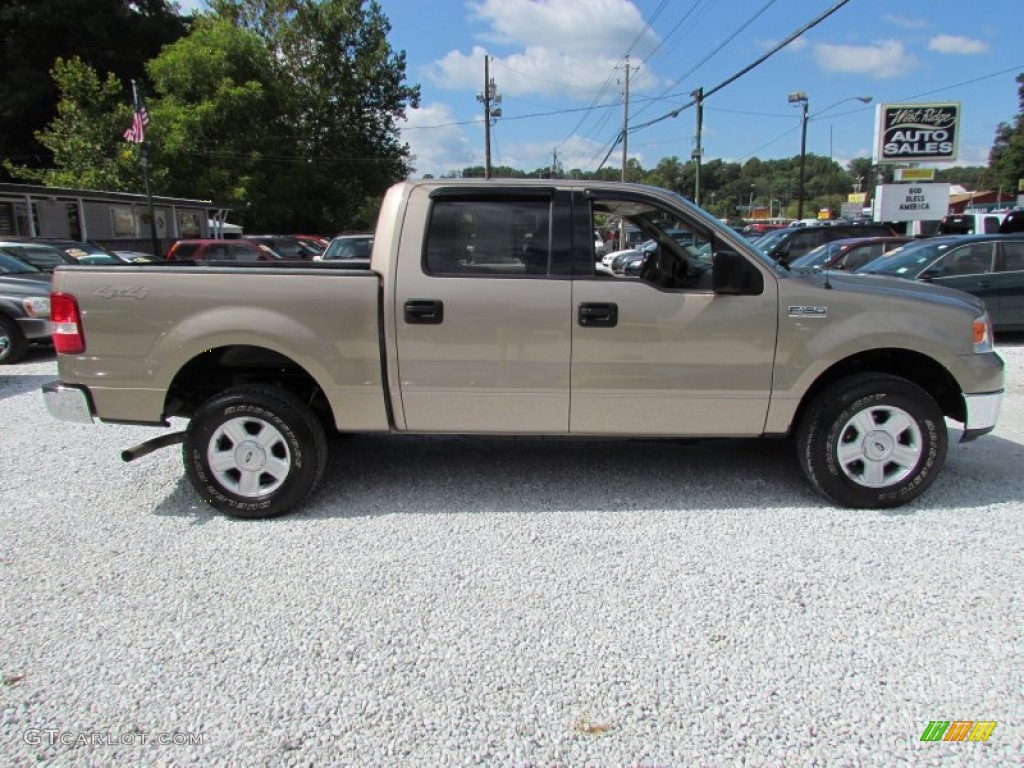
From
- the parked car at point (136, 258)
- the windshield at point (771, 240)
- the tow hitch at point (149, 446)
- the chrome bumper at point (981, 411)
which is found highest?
the windshield at point (771, 240)

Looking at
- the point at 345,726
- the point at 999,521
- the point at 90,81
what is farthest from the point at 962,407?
the point at 90,81

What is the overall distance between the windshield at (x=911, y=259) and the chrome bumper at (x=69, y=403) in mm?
9515

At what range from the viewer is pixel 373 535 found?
3.59 m

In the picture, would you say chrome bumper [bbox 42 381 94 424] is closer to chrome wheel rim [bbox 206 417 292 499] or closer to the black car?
chrome wheel rim [bbox 206 417 292 499]

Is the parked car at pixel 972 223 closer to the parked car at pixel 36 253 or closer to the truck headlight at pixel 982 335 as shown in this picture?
the truck headlight at pixel 982 335

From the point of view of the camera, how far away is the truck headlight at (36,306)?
8.73 m

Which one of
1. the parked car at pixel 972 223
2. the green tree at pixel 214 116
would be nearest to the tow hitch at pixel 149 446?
the parked car at pixel 972 223

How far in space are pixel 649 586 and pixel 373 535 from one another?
149 centimetres

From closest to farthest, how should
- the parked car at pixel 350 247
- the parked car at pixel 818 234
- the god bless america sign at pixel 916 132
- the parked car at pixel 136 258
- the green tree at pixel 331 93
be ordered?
the parked car at pixel 350 247 → the parked car at pixel 136 258 → the parked car at pixel 818 234 → the god bless america sign at pixel 916 132 → the green tree at pixel 331 93

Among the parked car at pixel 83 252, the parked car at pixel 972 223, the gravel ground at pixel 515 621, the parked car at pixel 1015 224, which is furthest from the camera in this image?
the parked car at pixel 972 223

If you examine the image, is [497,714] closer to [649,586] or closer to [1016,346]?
[649,586]

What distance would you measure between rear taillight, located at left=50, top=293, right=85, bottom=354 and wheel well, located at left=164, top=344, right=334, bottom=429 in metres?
0.53

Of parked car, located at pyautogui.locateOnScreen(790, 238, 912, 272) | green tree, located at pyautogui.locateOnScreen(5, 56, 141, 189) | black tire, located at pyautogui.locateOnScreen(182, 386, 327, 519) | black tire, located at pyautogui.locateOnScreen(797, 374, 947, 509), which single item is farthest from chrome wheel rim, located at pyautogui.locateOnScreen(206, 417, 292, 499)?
green tree, located at pyautogui.locateOnScreen(5, 56, 141, 189)

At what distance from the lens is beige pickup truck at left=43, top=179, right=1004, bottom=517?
361 centimetres
